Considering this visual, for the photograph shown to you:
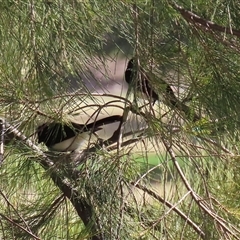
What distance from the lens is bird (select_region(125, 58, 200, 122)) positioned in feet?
2.10

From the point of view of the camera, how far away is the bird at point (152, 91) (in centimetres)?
64

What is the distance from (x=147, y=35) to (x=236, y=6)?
114 millimetres

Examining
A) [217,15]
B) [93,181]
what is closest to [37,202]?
[93,181]

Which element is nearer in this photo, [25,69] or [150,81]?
[150,81]

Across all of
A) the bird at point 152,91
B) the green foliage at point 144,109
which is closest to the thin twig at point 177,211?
the green foliage at point 144,109

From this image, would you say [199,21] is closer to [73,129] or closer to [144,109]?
[144,109]

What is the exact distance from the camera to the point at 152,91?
676mm

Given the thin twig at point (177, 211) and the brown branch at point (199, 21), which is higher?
the brown branch at point (199, 21)

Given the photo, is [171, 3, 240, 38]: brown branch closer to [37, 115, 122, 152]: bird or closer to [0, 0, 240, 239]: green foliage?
[0, 0, 240, 239]: green foliage

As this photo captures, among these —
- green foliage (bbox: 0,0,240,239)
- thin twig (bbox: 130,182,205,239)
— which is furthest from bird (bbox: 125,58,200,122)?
thin twig (bbox: 130,182,205,239)

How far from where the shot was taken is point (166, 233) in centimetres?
79

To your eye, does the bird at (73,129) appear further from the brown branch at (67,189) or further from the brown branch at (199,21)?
the brown branch at (199,21)

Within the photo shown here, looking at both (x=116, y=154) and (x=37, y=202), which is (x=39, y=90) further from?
(x=37, y=202)

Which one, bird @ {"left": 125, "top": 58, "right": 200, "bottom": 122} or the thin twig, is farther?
the thin twig
